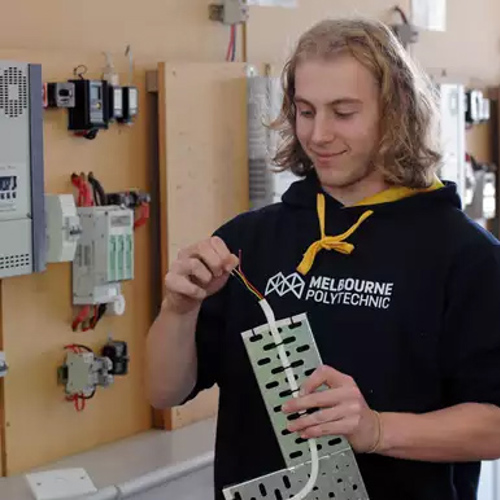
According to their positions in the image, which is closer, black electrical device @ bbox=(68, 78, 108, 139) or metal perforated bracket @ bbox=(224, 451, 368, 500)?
metal perforated bracket @ bbox=(224, 451, 368, 500)

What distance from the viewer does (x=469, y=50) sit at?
161 inches

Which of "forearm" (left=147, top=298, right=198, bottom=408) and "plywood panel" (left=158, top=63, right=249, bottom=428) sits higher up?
"plywood panel" (left=158, top=63, right=249, bottom=428)

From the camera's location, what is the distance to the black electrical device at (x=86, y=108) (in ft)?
8.16

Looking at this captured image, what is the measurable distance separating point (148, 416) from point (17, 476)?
1.65ft

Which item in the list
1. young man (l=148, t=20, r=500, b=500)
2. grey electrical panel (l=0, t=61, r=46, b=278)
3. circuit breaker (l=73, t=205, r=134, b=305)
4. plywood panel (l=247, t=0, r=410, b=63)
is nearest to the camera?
young man (l=148, t=20, r=500, b=500)

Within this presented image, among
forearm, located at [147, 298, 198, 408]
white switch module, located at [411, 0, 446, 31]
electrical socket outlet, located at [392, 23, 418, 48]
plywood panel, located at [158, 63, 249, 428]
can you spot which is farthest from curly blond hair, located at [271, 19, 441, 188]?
white switch module, located at [411, 0, 446, 31]

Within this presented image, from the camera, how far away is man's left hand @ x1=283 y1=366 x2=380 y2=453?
132cm

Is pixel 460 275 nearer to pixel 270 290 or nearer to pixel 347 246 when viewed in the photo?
pixel 347 246

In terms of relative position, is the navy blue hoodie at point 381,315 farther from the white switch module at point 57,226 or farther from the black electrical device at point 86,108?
the black electrical device at point 86,108

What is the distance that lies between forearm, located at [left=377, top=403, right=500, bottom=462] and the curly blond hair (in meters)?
0.37

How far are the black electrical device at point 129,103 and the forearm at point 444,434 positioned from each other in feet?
4.76

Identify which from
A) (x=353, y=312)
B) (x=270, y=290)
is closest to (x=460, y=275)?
(x=353, y=312)

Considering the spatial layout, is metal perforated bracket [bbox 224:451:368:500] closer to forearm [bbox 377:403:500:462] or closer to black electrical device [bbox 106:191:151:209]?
forearm [bbox 377:403:500:462]

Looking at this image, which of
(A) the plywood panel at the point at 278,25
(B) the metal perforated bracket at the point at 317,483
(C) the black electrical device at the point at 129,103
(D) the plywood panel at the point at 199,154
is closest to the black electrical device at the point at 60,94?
(C) the black electrical device at the point at 129,103
